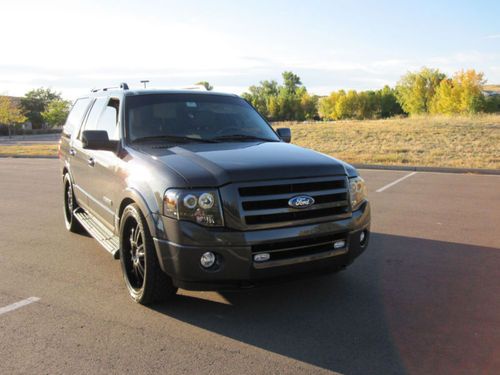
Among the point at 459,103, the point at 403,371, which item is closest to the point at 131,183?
the point at 403,371

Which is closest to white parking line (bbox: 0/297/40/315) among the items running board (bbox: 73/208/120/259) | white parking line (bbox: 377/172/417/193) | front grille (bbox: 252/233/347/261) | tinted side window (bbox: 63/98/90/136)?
running board (bbox: 73/208/120/259)

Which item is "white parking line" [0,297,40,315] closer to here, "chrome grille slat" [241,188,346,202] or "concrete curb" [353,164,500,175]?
"chrome grille slat" [241,188,346,202]

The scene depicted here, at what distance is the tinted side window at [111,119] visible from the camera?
5.03m

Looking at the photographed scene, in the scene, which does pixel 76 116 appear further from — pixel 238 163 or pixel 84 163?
pixel 238 163

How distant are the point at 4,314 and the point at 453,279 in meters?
4.19

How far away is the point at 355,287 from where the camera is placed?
179 inches

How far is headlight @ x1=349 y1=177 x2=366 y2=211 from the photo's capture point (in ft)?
13.5

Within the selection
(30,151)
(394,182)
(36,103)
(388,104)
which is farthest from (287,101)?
(394,182)

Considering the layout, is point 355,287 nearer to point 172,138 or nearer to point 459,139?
point 172,138

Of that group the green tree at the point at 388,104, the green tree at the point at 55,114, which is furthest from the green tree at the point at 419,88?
the green tree at the point at 55,114

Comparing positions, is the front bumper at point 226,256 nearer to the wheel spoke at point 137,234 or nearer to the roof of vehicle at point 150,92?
the wheel spoke at point 137,234

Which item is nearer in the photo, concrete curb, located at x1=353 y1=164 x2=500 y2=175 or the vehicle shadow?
the vehicle shadow

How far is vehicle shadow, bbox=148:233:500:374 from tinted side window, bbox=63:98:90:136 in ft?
11.2

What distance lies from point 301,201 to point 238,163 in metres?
0.59
